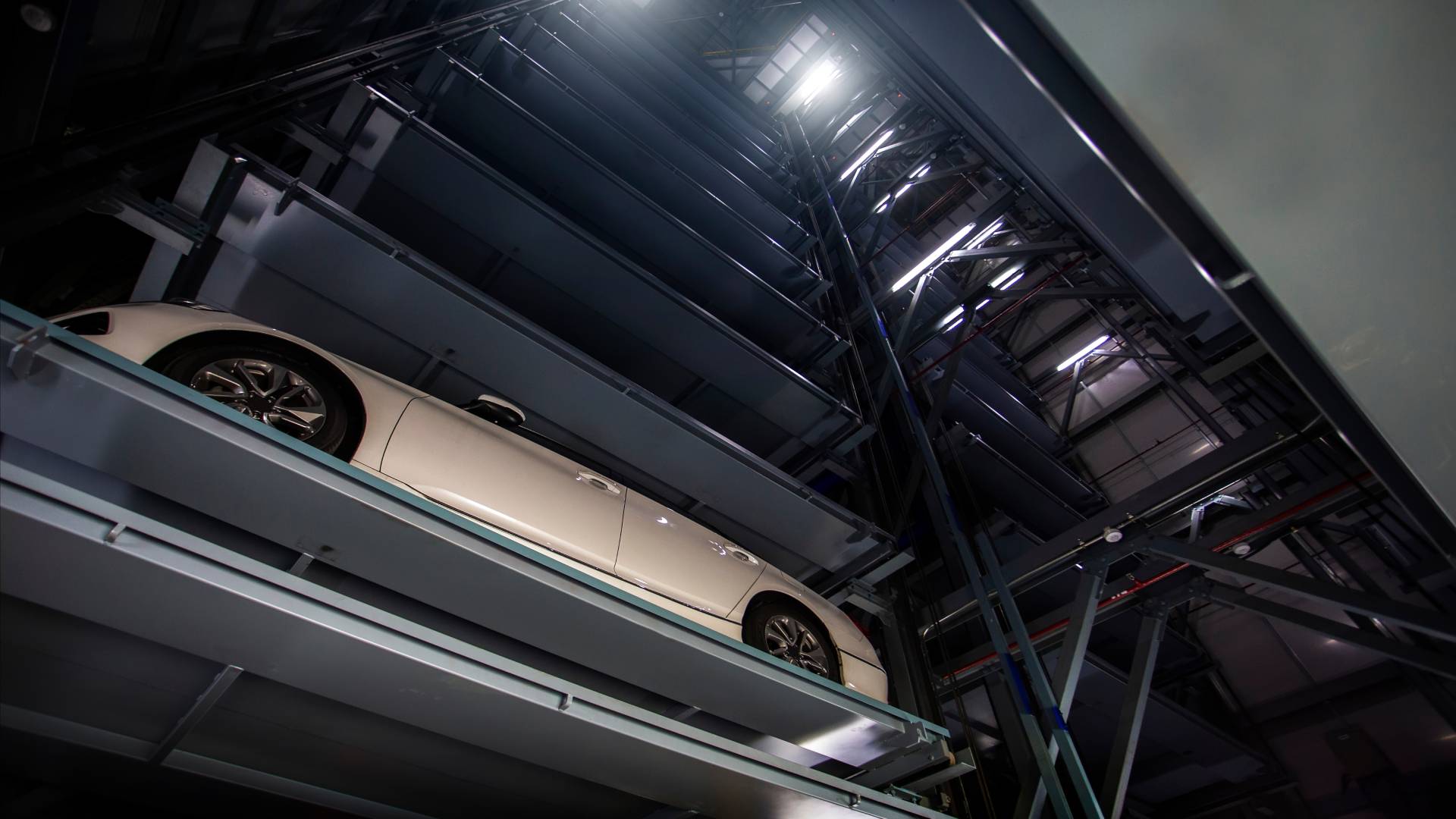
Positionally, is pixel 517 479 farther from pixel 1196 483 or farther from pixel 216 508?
pixel 1196 483

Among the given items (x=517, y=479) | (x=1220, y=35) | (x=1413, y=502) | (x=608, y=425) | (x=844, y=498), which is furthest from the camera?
(x=844, y=498)

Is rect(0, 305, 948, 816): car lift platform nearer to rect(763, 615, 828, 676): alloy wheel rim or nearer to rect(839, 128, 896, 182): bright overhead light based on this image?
rect(763, 615, 828, 676): alloy wheel rim

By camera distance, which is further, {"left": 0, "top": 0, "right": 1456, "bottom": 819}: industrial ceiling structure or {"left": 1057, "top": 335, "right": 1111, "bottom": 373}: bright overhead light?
{"left": 1057, "top": 335, "right": 1111, "bottom": 373}: bright overhead light

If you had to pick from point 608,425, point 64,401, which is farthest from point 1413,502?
point 64,401

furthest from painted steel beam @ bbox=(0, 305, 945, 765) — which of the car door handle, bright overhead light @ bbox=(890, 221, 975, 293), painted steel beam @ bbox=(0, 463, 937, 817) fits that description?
bright overhead light @ bbox=(890, 221, 975, 293)

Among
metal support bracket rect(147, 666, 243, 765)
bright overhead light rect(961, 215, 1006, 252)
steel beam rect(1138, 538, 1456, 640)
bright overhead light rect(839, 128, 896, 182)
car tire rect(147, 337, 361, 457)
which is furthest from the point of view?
bright overhead light rect(839, 128, 896, 182)

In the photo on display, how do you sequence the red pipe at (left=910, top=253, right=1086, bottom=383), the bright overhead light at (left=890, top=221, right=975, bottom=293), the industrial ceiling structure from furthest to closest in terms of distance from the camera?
1. the bright overhead light at (left=890, top=221, right=975, bottom=293)
2. the red pipe at (left=910, top=253, right=1086, bottom=383)
3. the industrial ceiling structure

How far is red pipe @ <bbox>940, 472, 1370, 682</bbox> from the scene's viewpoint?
3.72 meters

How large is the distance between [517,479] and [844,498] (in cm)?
355

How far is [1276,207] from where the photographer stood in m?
1.34

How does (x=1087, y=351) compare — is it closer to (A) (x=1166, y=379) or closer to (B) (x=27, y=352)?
(A) (x=1166, y=379)

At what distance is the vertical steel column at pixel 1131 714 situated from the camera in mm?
3762

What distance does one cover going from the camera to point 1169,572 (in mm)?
4289

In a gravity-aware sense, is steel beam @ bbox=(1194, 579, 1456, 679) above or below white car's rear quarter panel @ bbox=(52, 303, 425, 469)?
below
